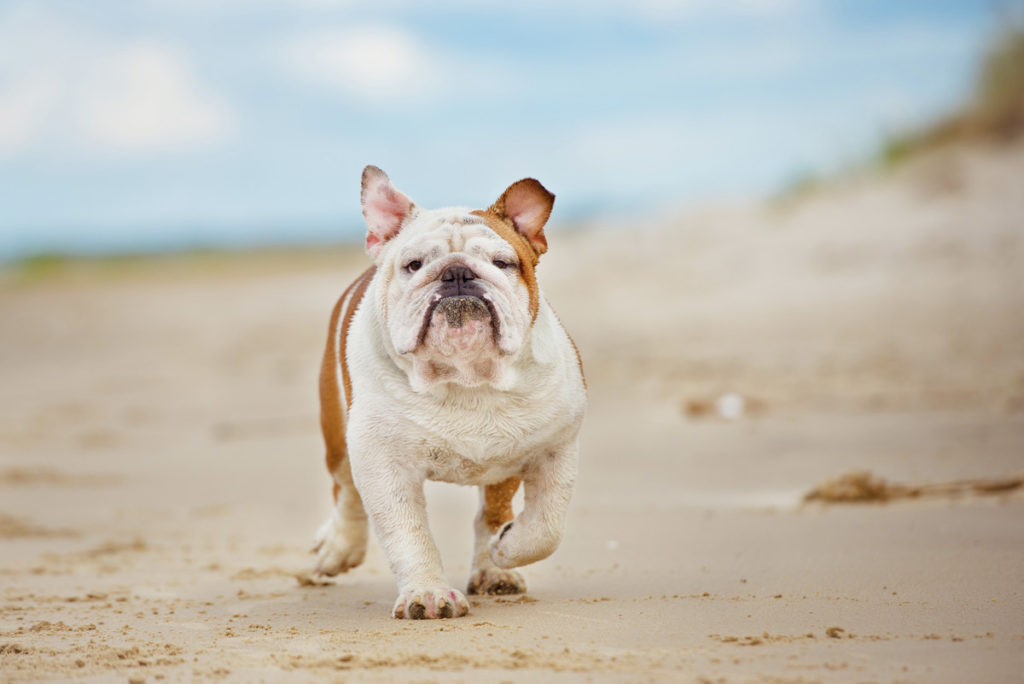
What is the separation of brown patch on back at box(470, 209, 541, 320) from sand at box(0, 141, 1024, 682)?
3.68 ft

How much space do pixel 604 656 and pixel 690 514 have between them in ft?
10.4

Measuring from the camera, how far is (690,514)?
22.6 feet

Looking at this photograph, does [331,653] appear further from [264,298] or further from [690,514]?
[264,298]

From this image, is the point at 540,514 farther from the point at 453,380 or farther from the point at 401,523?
the point at 453,380

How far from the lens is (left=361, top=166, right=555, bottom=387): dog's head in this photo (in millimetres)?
4383

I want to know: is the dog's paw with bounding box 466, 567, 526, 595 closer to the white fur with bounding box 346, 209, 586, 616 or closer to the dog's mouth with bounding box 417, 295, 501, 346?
the white fur with bounding box 346, 209, 586, 616

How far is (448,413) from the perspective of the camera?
4.60 m

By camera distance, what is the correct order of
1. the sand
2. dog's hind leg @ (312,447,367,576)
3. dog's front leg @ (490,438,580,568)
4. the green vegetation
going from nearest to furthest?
the sand, dog's front leg @ (490,438,580,568), dog's hind leg @ (312,447,367,576), the green vegetation

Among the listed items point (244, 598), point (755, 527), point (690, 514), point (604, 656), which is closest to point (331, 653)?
point (604, 656)

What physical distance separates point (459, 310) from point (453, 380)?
0.31 m

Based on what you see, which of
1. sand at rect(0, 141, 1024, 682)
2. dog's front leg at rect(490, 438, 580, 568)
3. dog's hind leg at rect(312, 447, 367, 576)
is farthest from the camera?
dog's hind leg at rect(312, 447, 367, 576)

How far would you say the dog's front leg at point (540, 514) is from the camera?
470 centimetres

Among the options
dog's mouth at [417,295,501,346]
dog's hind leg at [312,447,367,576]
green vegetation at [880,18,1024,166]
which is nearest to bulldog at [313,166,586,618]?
dog's mouth at [417,295,501,346]

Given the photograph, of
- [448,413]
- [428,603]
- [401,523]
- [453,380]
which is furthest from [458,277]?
[428,603]
